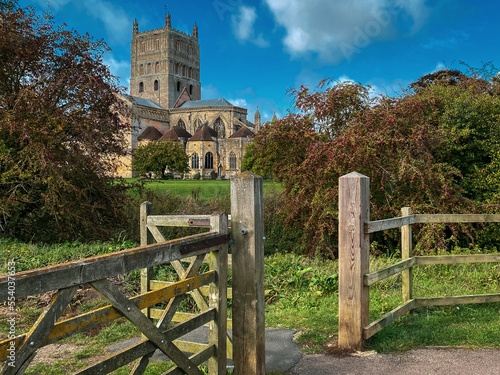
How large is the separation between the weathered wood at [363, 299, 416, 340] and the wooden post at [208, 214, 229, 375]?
1678 mm

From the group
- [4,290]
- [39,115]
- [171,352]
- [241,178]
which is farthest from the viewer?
[39,115]

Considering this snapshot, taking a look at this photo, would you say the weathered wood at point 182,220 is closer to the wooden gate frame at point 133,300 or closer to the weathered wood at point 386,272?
the wooden gate frame at point 133,300

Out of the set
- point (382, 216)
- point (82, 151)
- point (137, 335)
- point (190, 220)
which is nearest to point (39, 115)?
point (82, 151)

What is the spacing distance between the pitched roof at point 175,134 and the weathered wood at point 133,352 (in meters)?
76.7

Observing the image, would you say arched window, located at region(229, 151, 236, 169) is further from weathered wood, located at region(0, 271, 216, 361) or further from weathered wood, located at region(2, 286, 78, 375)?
weathered wood, located at region(2, 286, 78, 375)

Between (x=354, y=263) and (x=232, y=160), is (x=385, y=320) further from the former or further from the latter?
(x=232, y=160)

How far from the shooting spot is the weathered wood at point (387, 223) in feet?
14.6

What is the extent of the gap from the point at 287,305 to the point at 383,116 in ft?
20.5

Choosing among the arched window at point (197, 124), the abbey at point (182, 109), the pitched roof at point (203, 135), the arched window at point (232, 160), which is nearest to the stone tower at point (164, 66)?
the abbey at point (182, 109)

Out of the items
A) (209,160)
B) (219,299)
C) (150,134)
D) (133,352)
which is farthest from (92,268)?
Result: (150,134)

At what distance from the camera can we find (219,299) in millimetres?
3314

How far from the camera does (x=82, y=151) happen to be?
33.0 feet

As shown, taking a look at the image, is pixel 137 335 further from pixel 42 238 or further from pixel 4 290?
pixel 42 238

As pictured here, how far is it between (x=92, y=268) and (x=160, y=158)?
60.1 metres
